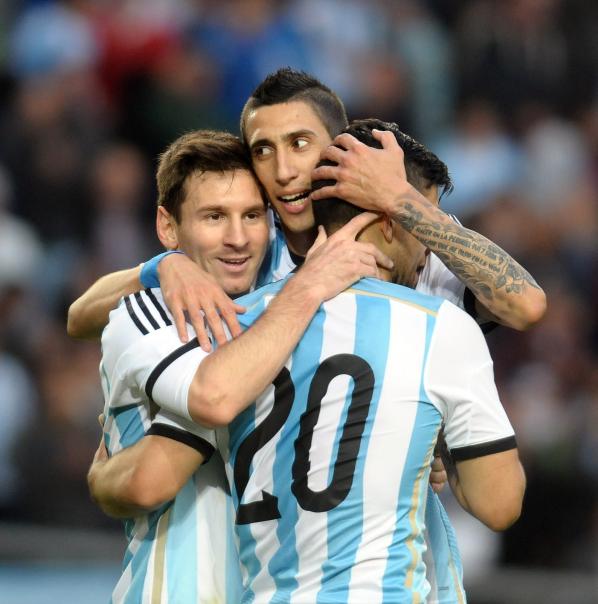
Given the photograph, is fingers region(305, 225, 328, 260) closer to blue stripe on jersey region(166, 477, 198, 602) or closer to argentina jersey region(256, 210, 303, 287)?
argentina jersey region(256, 210, 303, 287)

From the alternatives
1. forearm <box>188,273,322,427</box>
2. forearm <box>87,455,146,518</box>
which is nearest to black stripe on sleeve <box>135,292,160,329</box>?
forearm <box>188,273,322,427</box>

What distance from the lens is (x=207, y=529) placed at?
133 inches

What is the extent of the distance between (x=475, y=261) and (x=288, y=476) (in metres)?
0.83

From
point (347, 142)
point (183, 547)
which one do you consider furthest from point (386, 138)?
point (183, 547)

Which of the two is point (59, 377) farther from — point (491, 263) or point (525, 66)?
point (491, 263)

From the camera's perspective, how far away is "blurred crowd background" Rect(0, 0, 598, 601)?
764 centimetres

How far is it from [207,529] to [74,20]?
6958mm

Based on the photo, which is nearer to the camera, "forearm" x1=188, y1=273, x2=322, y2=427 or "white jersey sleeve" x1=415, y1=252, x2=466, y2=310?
"forearm" x1=188, y1=273, x2=322, y2=427

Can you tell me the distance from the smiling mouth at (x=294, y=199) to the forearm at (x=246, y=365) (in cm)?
A: 75

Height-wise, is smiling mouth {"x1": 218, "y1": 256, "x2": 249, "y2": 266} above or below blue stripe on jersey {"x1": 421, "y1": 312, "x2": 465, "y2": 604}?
above

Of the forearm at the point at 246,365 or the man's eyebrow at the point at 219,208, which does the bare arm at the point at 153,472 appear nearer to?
the forearm at the point at 246,365

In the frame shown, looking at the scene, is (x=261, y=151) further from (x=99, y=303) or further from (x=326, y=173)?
(x=99, y=303)

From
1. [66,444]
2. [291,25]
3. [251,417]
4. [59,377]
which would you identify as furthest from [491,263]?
[291,25]

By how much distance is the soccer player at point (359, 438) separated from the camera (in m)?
3.00
